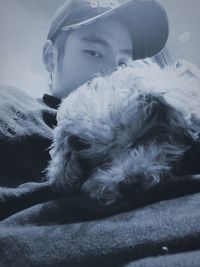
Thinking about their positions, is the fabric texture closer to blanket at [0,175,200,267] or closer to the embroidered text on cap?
blanket at [0,175,200,267]

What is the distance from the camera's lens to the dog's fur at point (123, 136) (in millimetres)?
966

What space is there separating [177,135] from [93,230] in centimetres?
37

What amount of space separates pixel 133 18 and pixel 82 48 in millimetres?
316

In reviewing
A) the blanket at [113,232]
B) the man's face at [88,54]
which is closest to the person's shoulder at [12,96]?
the man's face at [88,54]

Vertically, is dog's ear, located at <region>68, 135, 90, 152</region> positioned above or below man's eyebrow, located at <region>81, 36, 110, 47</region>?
below

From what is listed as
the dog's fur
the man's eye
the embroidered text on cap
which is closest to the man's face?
the man's eye

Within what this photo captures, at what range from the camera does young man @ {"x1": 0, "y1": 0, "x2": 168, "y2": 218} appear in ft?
4.34

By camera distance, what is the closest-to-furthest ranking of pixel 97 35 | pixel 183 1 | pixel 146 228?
pixel 146 228
pixel 97 35
pixel 183 1

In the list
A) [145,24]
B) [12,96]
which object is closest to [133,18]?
[145,24]

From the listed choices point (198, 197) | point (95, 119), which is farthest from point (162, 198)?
point (95, 119)

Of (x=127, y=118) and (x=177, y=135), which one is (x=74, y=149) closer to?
(x=127, y=118)

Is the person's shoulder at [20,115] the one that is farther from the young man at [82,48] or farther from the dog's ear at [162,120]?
the dog's ear at [162,120]

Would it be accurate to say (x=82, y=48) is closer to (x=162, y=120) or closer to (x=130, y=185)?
(x=162, y=120)

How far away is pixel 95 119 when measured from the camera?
3.46 feet
